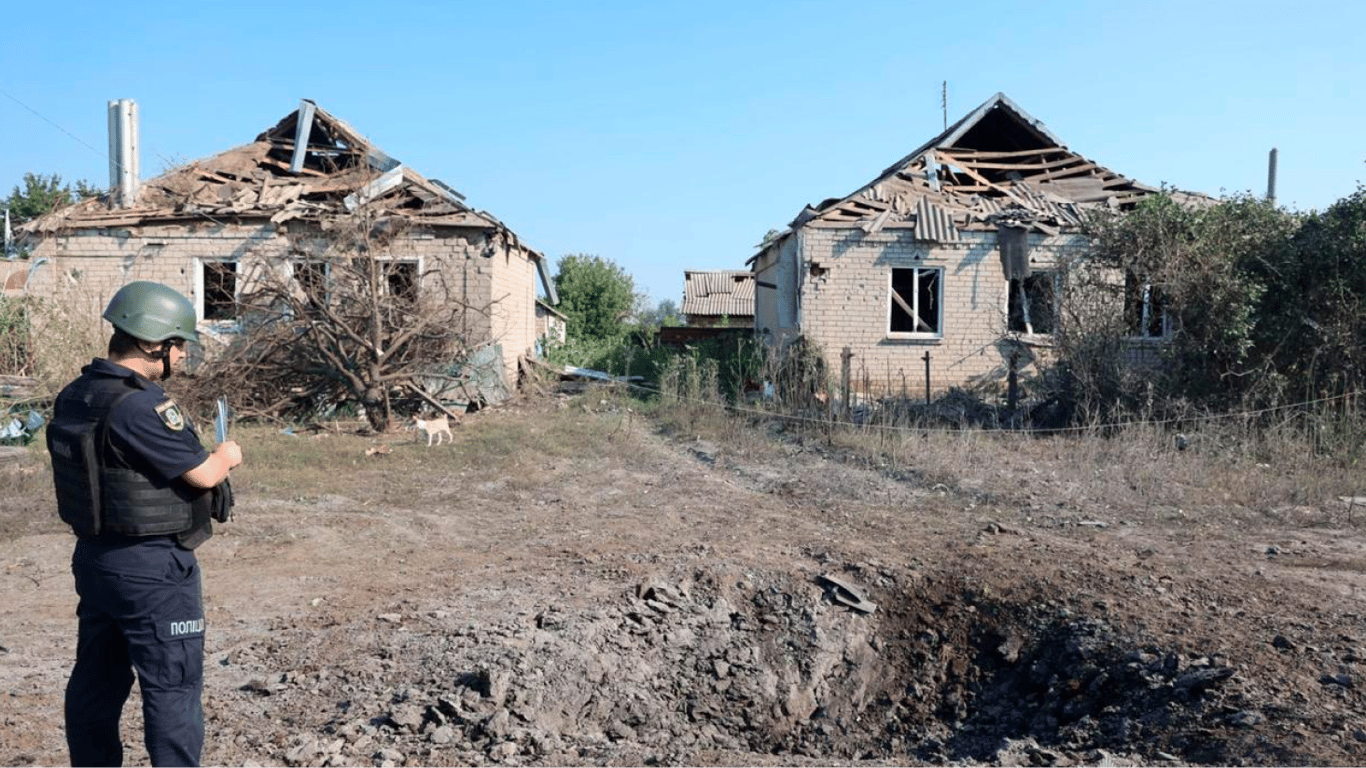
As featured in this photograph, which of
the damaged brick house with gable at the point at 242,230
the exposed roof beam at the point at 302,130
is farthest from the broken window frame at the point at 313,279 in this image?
the exposed roof beam at the point at 302,130

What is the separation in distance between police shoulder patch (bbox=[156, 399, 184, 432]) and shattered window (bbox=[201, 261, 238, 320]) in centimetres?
1134

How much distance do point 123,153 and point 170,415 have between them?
1348 centimetres

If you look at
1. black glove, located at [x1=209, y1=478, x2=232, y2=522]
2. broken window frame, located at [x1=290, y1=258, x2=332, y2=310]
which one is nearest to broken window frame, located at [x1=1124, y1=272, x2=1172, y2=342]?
broken window frame, located at [x1=290, y1=258, x2=332, y2=310]

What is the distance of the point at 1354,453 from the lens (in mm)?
8516

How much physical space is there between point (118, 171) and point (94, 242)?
1171mm

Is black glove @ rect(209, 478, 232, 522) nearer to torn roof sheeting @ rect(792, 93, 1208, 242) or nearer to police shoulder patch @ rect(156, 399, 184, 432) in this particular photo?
police shoulder patch @ rect(156, 399, 184, 432)

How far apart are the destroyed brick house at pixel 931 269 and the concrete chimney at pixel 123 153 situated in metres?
10.1

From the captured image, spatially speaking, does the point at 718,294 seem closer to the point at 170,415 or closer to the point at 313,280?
the point at 313,280

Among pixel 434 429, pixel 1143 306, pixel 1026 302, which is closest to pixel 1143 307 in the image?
pixel 1143 306

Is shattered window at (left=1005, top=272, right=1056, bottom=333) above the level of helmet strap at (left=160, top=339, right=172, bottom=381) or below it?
above

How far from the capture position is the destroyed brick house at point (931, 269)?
1389 centimetres

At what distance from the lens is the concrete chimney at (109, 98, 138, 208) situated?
1362 cm

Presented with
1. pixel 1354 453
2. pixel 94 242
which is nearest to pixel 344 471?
pixel 94 242

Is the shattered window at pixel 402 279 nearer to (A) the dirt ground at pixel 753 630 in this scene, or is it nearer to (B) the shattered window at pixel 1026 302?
(A) the dirt ground at pixel 753 630
